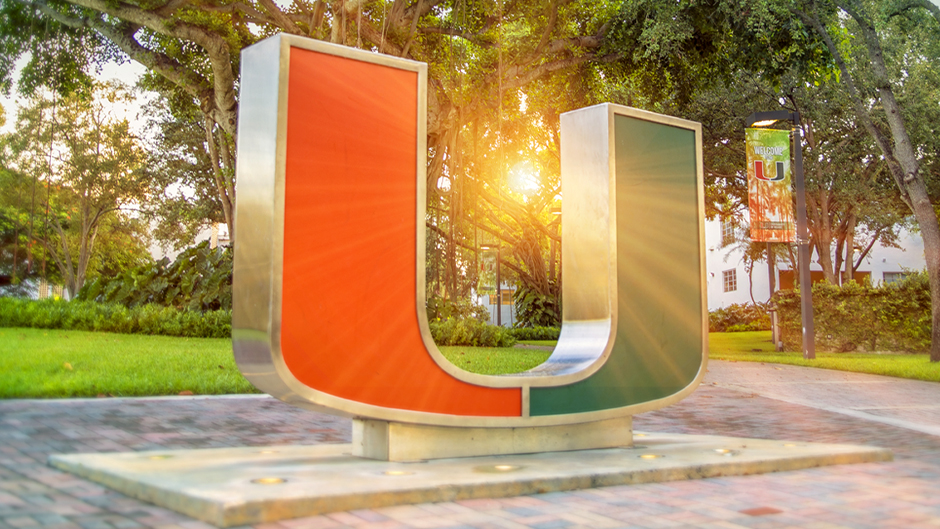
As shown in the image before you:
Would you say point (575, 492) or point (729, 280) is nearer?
point (575, 492)

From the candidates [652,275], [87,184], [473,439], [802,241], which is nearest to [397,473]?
[473,439]

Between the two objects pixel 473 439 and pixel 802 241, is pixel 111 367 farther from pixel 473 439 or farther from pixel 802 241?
pixel 802 241

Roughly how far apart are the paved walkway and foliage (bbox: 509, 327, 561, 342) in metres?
13.1

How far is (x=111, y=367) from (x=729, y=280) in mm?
34657

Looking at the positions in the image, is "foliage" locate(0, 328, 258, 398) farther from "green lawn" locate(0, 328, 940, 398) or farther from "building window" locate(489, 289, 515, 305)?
"building window" locate(489, 289, 515, 305)

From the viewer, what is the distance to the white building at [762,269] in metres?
34.9

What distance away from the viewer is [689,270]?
5551mm

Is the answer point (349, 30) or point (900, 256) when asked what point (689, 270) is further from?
point (900, 256)

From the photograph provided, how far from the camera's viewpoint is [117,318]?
15.1m

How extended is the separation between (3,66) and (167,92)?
25.1 feet

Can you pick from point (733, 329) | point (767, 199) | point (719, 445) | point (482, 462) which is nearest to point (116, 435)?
point (482, 462)

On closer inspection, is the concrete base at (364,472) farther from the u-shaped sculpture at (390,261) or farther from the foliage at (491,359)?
the foliage at (491,359)

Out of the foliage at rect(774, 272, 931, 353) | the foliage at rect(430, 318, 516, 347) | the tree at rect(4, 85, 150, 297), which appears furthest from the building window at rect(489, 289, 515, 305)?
the foliage at rect(430, 318, 516, 347)

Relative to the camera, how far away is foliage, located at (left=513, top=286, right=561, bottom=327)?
965 inches
